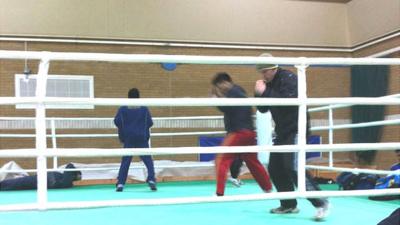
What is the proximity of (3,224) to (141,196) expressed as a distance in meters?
2.22

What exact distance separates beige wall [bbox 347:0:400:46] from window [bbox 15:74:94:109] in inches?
270

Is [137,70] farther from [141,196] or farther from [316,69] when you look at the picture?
[141,196]

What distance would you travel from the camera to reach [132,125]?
5.80 m

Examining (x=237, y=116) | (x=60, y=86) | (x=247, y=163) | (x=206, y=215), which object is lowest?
(x=206, y=215)

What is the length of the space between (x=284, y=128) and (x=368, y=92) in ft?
28.6

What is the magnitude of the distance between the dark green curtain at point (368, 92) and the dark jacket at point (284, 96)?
24.2ft

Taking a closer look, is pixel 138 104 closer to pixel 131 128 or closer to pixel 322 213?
pixel 322 213

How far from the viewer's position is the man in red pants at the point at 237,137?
402 cm

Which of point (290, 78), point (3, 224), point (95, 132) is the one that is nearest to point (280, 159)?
point (290, 78)

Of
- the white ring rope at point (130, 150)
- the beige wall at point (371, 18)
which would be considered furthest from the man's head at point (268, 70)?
the beige wall at point (371, 18)

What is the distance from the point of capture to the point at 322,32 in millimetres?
11688

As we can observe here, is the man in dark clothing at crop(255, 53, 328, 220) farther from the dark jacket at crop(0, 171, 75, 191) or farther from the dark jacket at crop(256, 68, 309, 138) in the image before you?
the dark jacket at crop(0, 171, 75, 191)

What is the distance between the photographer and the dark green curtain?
1084 centimetres

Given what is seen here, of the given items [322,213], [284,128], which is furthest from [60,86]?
[322,213]
